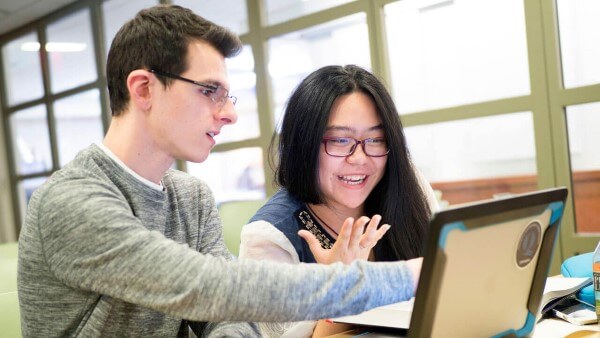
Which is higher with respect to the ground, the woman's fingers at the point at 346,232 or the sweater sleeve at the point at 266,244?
the woman's fingers at the point at 346,232

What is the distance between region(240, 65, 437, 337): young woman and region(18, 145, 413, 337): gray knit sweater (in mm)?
486

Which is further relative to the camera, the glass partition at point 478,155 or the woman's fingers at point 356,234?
the glass partition at point 478,155

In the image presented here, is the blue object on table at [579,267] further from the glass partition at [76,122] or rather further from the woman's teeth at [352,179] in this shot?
the glass partition at [76,122]

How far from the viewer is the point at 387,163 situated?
1656 millimetres

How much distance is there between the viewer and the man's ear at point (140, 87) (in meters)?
1.12

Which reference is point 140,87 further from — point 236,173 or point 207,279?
point 236,173

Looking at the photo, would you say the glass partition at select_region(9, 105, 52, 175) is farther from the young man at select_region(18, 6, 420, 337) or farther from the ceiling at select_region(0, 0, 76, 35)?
the young man at select_region(18, 6, 420, 337)

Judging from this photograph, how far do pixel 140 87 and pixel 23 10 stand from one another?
5541mm

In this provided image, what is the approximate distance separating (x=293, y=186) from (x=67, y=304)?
2.50ft

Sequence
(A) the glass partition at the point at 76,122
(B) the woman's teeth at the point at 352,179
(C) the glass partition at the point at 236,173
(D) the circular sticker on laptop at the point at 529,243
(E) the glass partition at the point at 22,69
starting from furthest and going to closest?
(E) the glass partition at the point at 22,69
(A) the glass partition at the point at 76,122
(C) the glass partition at the point at 236,173
(B) the woman's teeth at the point at 352,179
(D) the circular sticker on laptop at the point at 529,243

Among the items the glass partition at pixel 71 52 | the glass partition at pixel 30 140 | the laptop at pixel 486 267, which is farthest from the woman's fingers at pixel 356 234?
the glass partition at pixel 30 140

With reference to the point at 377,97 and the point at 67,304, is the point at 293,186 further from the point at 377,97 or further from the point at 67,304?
the point at 67,304

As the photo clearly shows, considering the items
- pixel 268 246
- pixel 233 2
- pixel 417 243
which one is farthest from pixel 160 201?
pixel 233 2

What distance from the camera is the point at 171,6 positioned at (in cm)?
123
